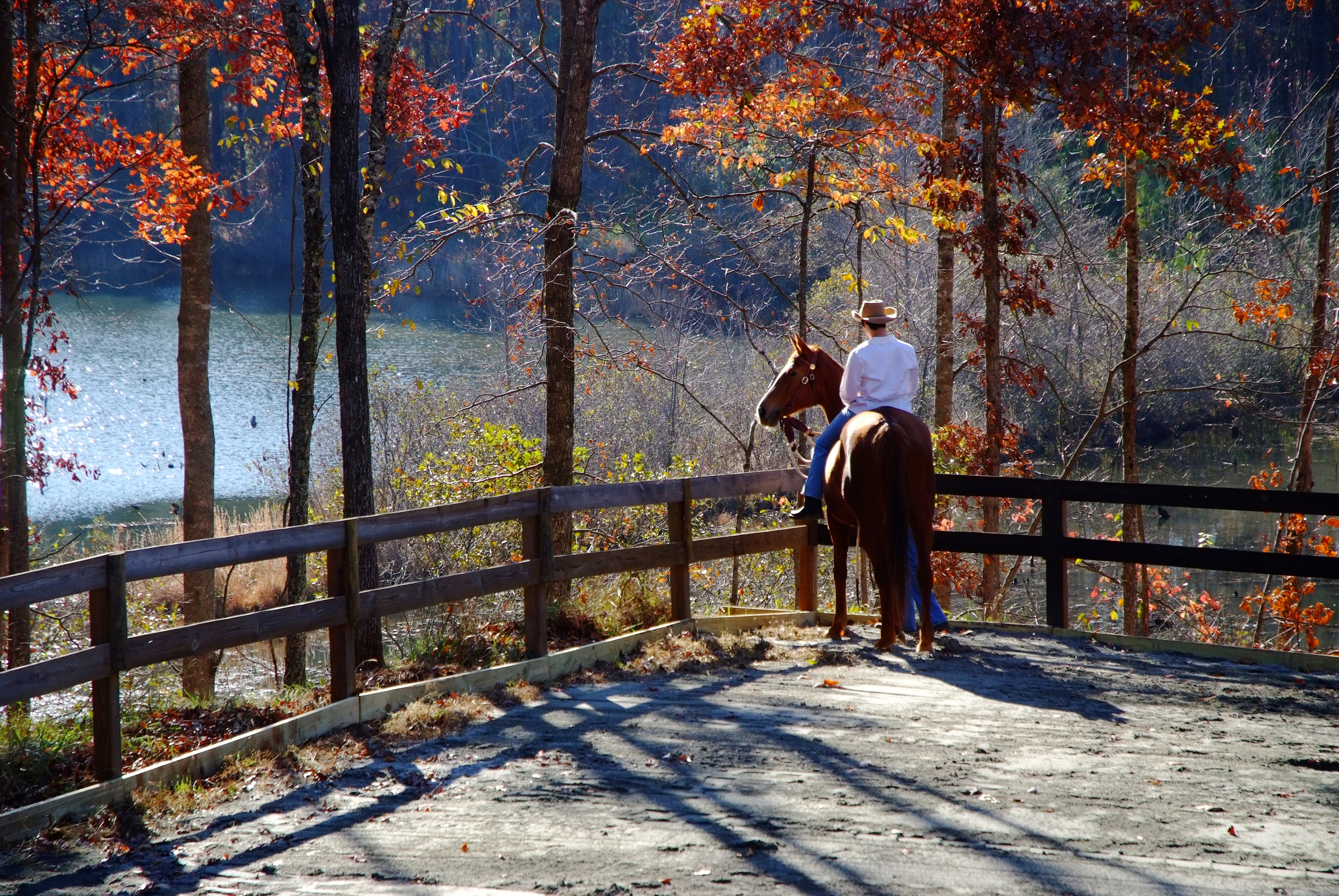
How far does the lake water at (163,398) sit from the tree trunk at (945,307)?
30.9 ft

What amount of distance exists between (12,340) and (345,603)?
20.7 ft

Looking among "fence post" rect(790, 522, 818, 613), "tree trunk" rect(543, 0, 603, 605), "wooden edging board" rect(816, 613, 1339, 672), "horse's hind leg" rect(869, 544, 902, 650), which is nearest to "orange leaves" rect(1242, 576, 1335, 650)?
"wooden edging board" rect(816, 613, 1339, 672)

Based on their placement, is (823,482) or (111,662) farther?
(823,482)

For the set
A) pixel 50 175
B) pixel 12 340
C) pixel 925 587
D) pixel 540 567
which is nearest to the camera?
pixel 540 567

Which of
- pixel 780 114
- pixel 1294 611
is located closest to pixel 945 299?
pixel 780 114

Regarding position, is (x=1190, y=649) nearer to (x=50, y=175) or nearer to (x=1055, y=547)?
(x=1055, y=547)

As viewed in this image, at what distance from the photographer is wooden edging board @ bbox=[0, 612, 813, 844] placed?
4.36 meters

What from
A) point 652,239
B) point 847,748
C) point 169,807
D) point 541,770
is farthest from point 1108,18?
point 652,239

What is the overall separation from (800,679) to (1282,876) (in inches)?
133

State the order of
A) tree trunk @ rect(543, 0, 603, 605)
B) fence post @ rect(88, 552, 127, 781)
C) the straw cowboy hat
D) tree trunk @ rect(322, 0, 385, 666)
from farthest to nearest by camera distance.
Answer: tree trunk @ rect(543, 0, 603, 605)
the straw cowboy hat
tree trunk @ rect(322, 0, 385, 666)
fence post @ rect(88, 552, 127, 781)

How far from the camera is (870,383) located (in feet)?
25.2

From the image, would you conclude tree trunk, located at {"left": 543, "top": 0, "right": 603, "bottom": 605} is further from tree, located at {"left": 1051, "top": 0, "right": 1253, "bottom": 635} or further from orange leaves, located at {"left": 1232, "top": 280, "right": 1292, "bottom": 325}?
orange leaves, located at {"left": 1232, "top": 280, "right": 1292, "bottom": 325}

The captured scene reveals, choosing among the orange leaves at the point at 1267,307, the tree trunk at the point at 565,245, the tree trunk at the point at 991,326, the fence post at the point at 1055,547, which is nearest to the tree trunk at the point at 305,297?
the tree trunk at the point at 565,245

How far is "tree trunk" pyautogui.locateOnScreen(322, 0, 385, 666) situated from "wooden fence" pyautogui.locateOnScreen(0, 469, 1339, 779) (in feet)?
1.97
